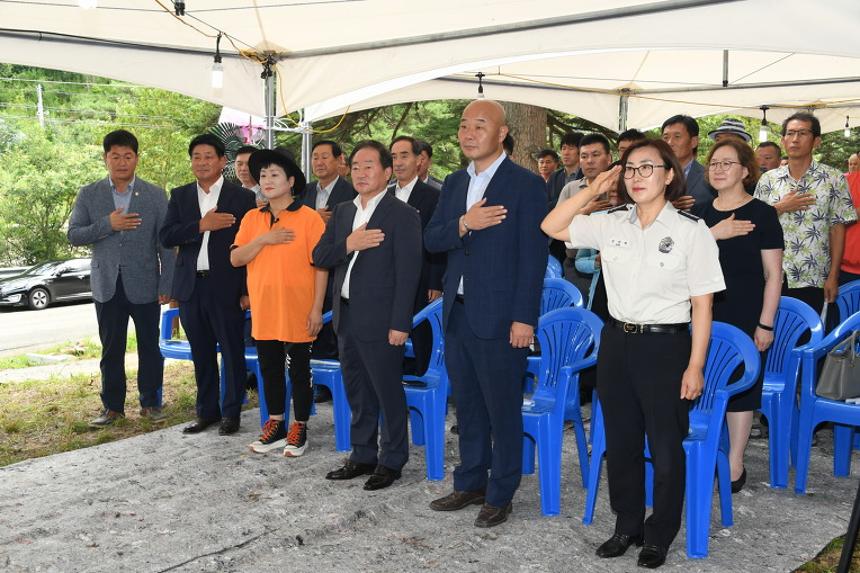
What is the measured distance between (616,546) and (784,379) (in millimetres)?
1622

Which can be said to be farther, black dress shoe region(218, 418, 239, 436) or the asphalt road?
the asphalt road

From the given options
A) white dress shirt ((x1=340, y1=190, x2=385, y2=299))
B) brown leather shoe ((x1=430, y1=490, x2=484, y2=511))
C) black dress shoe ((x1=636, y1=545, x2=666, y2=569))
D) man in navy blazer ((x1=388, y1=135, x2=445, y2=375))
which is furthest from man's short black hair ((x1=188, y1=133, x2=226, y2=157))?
black dress shoe ((x1=636, y1=545, x2=666, y2=569))

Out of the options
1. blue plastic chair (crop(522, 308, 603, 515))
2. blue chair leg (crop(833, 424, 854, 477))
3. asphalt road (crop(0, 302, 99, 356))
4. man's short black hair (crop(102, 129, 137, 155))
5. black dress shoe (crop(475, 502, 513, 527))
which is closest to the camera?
black dress shoe (crop(475, 502, 513, 527))

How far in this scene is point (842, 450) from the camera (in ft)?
15.8

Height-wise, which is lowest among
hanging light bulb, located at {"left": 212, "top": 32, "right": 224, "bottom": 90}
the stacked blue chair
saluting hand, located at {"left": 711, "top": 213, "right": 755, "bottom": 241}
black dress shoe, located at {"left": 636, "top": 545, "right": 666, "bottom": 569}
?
black dress shoe, located at {"left": 636, "top": 545, "right": 666, "bottom": 569}

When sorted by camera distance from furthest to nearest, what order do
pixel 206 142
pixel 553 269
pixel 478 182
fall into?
pixel 553 269
pixel 206 142
pixel 478 182

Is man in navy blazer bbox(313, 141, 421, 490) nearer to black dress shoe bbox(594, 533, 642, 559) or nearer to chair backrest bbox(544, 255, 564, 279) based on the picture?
black dress shoe bbox(594, 533, 642, 559)

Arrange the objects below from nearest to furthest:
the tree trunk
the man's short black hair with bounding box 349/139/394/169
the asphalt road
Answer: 1. the man's short black hair with bounding box 349/139/394/169
2. the tree trunk
3. the asphalt road

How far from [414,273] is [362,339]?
1.39ft

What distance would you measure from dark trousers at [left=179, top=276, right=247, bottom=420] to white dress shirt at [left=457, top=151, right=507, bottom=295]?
2.01 m

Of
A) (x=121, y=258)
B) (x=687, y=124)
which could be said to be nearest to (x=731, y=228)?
(x=687, y=124)

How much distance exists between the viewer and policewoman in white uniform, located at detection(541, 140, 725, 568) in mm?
3396

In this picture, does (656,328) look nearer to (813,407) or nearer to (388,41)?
(813,407)

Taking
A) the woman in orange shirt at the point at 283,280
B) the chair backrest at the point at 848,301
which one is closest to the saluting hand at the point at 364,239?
the woman in orange shirt at the point at 283,280
